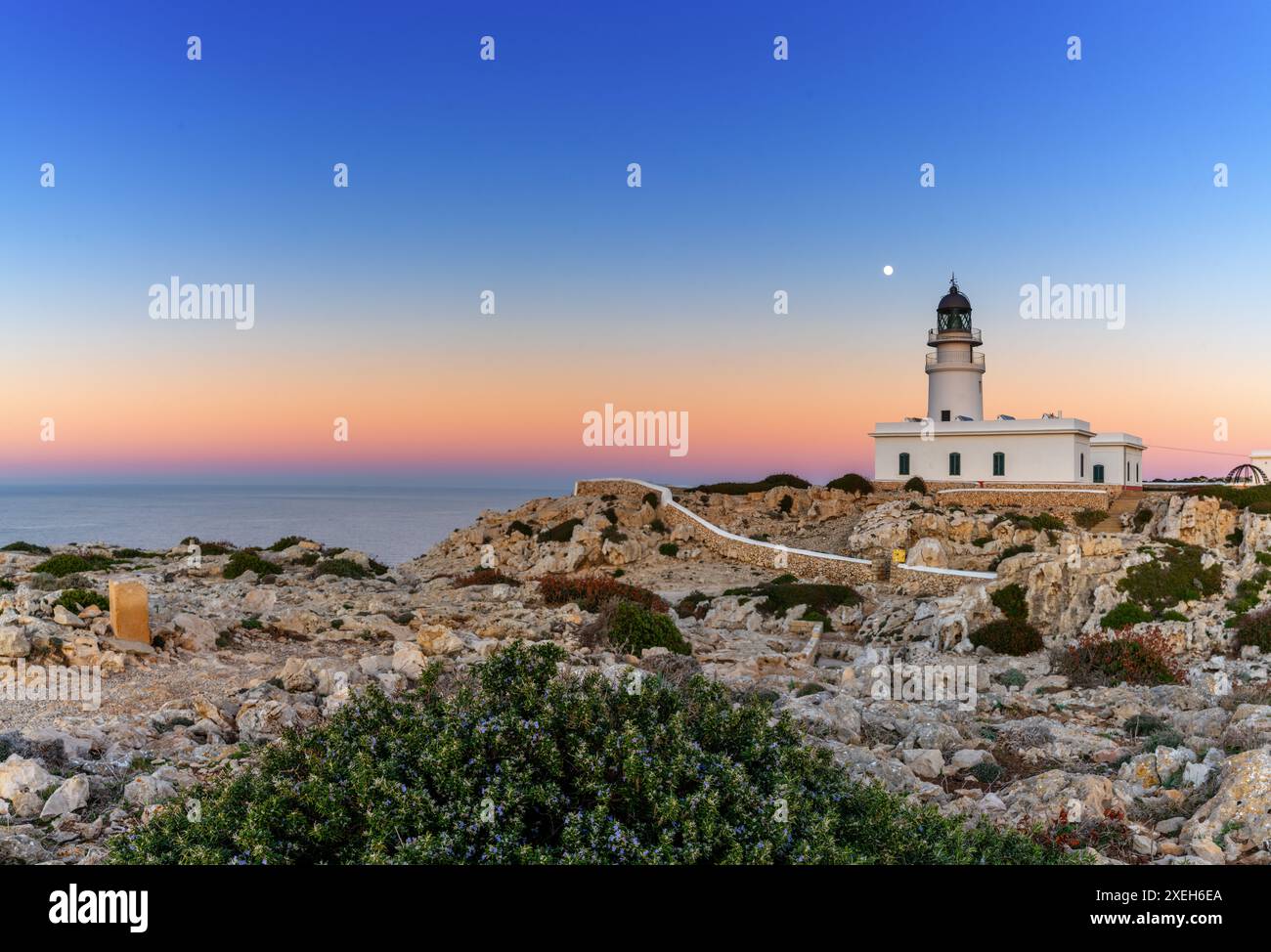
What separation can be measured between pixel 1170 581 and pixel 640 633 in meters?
13.4

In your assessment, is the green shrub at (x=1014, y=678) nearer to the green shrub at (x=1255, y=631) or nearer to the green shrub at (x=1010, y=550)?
the green shrub at (x=1255, y=631)

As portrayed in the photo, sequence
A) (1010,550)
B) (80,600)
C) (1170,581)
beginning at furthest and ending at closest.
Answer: (1010,550), (1170,581), (80,600)

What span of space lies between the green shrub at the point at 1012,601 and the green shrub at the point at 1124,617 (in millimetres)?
2148

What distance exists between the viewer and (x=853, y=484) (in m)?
47.4

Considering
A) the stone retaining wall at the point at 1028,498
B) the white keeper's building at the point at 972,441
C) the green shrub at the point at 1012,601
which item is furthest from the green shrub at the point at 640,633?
the white keeper's building at the point at 972,441

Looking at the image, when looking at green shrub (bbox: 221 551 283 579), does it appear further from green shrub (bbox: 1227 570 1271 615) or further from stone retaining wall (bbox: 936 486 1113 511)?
stone retaining wall (bbox: 936 486 1113 511)

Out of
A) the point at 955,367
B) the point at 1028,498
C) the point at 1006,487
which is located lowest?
the point at 1028,498

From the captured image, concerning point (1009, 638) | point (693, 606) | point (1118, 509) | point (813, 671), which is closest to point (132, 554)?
point (693, 606)

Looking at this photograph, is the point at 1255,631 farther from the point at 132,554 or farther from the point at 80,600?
the point at 132,554

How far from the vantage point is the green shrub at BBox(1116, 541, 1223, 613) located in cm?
1859

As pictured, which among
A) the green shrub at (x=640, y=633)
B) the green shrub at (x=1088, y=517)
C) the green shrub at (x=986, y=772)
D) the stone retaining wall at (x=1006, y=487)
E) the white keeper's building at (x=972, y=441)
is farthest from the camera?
the white keeper's building at (x=972, y=441)

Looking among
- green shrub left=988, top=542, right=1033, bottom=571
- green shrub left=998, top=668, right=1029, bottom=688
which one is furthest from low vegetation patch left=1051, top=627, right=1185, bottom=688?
green shrub left=988, top=542, right=1033, bottom=571

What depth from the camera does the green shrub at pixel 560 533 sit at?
40250 mm
